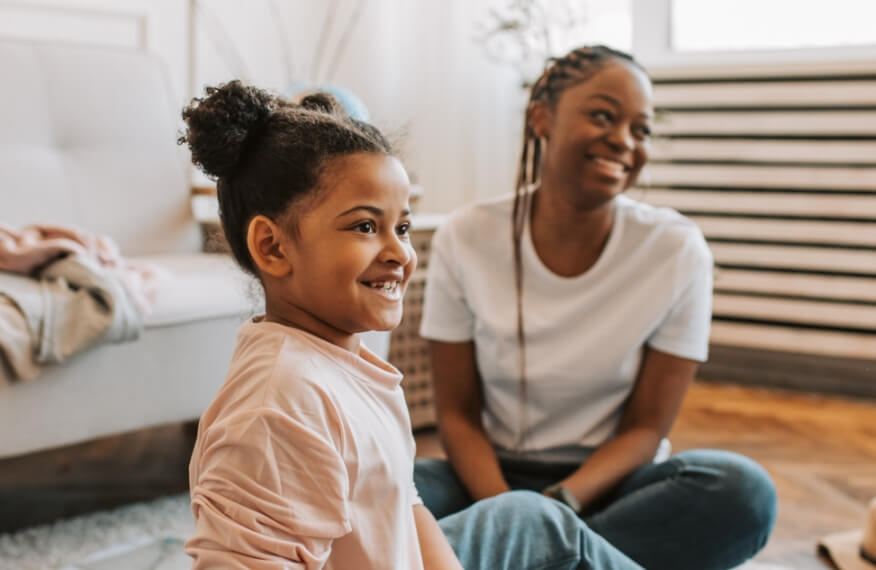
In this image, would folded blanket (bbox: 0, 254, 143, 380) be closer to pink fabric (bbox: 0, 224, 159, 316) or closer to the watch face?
pink fabric (bbox: 0, 224, 159, 316)

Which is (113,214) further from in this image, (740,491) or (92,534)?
(740,491)

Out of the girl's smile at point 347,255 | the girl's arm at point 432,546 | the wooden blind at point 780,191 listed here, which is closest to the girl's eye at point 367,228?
the girl's smile at point 347,255

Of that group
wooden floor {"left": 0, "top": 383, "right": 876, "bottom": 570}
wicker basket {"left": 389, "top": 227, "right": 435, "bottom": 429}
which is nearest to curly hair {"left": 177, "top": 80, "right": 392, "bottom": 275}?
wooden floor {"left": 0, "top": 383, "right": 876, "bottom": 570}

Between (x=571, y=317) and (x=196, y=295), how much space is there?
0.73 metres

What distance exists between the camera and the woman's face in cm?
122

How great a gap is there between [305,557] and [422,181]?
2460 millimetres

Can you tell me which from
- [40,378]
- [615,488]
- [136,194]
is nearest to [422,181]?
[136,194]

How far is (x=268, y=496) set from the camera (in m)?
0.62

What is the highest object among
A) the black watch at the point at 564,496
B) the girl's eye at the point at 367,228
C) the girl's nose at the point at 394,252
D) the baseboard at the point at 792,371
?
the girl's eye at the point at 367,228

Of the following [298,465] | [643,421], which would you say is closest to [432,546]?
[298,465]

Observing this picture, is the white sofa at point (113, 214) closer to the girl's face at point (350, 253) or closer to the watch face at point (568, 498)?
the watch face at point (568, 498)

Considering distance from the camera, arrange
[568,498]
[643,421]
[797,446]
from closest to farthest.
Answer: [568,498], [643,421], [797,446]

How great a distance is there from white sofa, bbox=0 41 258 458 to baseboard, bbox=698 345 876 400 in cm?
155

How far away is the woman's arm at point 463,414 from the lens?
122 centimetres
